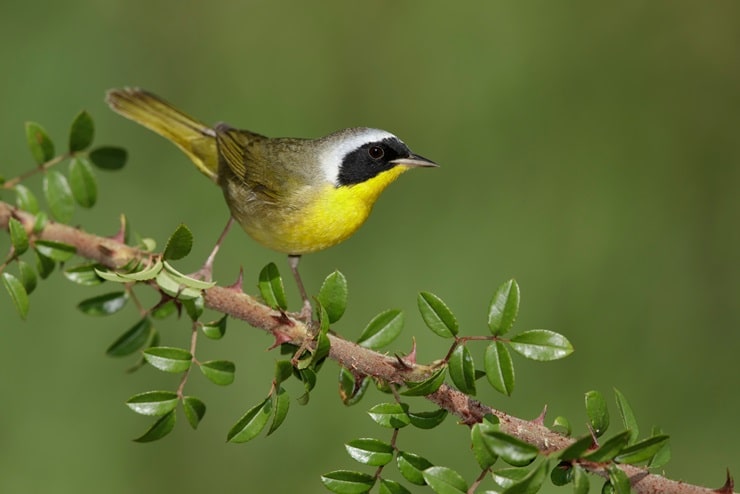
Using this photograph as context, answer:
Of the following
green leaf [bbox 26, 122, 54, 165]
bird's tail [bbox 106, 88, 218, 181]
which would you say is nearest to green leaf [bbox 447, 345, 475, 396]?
green leaf [bbox 26, 122, 54, 165]

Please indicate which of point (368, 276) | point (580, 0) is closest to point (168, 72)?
point (368, 276)

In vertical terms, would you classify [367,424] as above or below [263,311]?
below

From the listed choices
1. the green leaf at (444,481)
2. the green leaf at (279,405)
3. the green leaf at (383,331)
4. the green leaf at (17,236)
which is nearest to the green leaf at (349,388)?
the green leaf at (383,331)

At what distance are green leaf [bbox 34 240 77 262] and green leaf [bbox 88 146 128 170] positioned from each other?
479 mm

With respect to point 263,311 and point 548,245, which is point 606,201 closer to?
point 548,245

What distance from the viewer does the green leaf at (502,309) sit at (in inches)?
82.1

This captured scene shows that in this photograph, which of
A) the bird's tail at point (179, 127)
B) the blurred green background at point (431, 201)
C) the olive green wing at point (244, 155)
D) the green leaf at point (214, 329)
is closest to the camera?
the green leaf at point (214, 329)

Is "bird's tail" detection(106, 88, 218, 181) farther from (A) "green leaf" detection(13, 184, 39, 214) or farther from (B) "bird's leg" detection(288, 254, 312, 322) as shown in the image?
(A) "green leaf" detection(13, 184, 39, 214)

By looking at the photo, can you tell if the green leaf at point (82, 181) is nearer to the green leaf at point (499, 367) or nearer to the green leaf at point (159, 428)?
the green leaf at point (159, 428)

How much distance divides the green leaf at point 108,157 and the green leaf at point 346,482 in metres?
1.44

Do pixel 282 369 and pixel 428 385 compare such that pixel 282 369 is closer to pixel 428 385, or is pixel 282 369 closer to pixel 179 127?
pixel 428 385

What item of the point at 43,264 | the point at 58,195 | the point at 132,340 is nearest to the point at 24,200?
the point at 58,195

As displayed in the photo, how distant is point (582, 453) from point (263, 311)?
95cm

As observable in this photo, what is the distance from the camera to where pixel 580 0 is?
5766 millimetres
